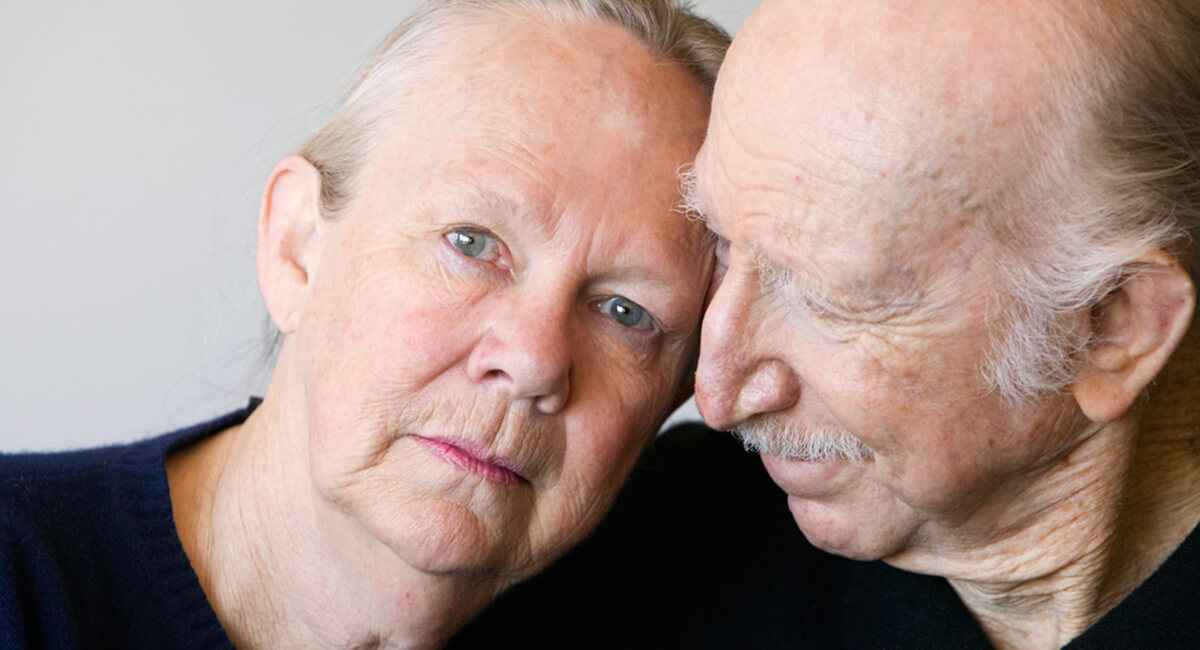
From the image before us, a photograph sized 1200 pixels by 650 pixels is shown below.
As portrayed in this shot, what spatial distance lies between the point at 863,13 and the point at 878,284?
33 cm

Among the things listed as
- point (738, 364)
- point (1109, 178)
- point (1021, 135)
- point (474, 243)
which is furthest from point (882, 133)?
point (474, 243)

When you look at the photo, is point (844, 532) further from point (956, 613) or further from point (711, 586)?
point (711, 586)

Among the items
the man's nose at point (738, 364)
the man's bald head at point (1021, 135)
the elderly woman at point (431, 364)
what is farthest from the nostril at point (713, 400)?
the man's bald head at point (1021, 135)

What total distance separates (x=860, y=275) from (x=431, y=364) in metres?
0.59

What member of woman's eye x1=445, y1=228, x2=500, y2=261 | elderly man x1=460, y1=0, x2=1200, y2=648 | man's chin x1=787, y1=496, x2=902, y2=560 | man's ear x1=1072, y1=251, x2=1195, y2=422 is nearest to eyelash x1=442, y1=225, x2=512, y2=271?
woman's eye x1=445, y1=228, x2=500, y2=261

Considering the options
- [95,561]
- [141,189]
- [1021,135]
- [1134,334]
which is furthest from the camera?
[141,189]

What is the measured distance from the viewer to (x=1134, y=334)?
188 centimetres

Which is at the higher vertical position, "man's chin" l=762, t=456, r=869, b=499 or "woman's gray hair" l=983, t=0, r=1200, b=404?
"woman's gray hair" l=983, t=0, r=1200, b=404

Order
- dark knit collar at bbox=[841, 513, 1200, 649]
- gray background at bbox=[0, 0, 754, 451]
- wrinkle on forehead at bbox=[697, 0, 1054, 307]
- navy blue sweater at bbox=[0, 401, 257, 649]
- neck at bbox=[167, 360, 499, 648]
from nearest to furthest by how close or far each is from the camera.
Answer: wrinkle on forehead at bbox=[697, 0, 1054, 307], dark knit collar at bbox=[841, 513, 1200, 649], navy blue sweater at bbox=[0, 401, 257, 649], neck at bbox=[167, 360, 499, 648], gray background at bbox=[0, 0, 754, 451]

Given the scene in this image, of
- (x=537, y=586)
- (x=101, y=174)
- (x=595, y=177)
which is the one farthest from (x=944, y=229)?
(x=101, y=174)

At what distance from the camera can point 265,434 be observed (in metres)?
2.28

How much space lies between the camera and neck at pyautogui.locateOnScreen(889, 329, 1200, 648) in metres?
2.01

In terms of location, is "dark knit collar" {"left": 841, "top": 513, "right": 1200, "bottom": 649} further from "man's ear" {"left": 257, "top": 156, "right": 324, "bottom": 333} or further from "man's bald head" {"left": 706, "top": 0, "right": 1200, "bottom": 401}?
"man's ear" {"left": 257, "top": 156, "right": 324, "bottom": 333}

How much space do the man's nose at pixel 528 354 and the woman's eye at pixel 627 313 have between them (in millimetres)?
109
